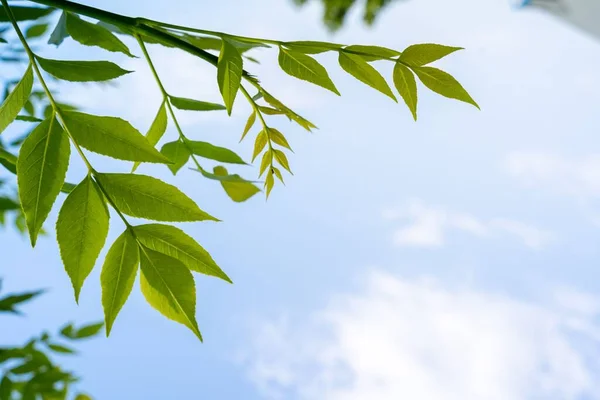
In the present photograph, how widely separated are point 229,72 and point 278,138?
0.17m

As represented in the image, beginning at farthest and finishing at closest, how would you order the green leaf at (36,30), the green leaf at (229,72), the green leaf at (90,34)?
the green leaf at (36,30) → the green leaf at (90,34) → the green leaf at (229,72)

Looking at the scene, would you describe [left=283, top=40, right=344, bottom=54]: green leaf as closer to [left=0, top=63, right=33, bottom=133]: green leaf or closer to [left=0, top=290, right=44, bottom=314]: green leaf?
[left=0, top=63, right=33, bottom=133]: green leaf

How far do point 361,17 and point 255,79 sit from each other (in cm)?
1022

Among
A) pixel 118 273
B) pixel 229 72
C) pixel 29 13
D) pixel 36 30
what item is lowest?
pixel 118 273

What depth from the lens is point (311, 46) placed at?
1.47 feet

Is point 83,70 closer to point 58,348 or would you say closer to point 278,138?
point 278,138

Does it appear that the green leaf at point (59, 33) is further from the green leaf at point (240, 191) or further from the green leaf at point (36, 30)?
the green leaf at point (36, 30)

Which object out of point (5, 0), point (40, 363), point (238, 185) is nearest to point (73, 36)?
point (5, 0)

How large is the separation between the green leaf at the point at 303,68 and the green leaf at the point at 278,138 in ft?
0.35

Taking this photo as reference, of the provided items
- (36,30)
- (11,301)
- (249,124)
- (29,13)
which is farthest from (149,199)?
(36,30)

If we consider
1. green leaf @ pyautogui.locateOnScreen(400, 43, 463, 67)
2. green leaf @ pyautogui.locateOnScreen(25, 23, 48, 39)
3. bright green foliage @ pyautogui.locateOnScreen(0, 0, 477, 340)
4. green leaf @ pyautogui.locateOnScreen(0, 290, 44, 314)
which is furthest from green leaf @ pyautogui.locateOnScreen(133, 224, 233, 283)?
green leaf @ pyautogui.locateOnScreen(25, 23, 48, 39)

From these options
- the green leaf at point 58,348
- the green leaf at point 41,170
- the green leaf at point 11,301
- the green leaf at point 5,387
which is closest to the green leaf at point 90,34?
the green leaf at point 41,170

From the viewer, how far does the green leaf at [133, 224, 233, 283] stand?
44 centimetres

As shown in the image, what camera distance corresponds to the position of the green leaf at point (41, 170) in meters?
0.40
